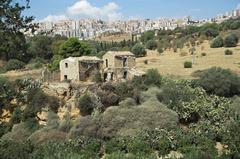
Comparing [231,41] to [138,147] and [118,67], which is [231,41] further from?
[138,147]

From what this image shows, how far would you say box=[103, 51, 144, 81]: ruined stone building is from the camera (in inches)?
1260

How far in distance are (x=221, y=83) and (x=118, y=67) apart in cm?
854

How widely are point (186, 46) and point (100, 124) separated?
122 ft

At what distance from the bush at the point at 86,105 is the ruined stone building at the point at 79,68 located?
457 cm

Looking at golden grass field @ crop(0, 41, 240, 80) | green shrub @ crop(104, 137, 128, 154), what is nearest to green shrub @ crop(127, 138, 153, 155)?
green shrub @ crop(104, 137, 128, 154)

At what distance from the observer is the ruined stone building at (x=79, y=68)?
3153cm

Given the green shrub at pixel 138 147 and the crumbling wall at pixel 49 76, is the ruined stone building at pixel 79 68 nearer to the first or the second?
the crumbling wall at pixel 49 76

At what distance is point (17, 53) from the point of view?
27.6 ft

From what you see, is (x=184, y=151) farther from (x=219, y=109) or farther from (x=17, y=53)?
(x=17, y=53)

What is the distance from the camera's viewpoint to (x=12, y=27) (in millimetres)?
8023

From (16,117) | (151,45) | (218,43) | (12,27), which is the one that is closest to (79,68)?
(16,117)

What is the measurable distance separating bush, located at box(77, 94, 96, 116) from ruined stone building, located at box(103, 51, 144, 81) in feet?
16.2

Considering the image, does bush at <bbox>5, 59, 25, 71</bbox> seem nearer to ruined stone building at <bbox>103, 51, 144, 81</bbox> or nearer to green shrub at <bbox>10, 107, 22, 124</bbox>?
ruined stone building at <bbox>103, 51, 144, 81</bbox>

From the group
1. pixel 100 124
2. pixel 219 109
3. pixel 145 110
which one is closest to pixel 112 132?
pixel 100 124
